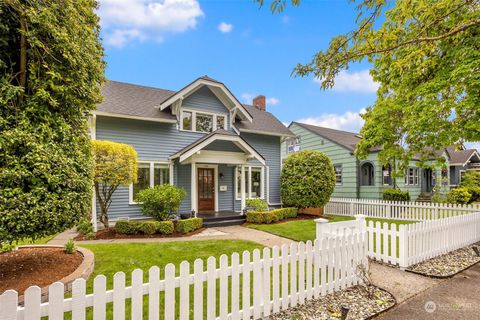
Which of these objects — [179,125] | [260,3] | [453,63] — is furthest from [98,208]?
[453,63]

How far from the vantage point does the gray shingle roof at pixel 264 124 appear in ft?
49.2

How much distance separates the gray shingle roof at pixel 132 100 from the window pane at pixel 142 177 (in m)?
2.18

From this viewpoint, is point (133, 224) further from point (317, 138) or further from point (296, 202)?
point (317, 138)

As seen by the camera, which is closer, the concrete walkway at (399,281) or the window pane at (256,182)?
the concrete walkway at (399,281)

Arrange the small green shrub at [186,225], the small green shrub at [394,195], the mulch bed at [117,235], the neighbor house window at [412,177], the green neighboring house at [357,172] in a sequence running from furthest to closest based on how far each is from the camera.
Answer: the neighbor house window at [412,177] → the green neighboring house at [357,172] → the small green shrub at [394,195] → the small green shrub at [186,225] → the mulch bed at [117,235]

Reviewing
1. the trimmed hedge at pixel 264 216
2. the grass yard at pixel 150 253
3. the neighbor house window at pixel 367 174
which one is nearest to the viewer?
the grass yard at pixel 150 253

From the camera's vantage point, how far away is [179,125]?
1283 centimetres

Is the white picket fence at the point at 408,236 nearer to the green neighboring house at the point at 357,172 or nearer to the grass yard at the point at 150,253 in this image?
the grass yard at the point at 150,253

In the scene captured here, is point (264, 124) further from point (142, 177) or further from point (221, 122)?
point (142, 177)

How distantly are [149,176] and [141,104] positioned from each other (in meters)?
3.46

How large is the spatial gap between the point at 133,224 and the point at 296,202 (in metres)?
8.06

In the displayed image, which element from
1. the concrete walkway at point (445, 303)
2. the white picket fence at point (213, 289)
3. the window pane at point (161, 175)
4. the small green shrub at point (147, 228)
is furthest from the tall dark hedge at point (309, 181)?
the white picket fence at point (213, 289)

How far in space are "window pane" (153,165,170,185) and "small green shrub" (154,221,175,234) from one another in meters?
3.18

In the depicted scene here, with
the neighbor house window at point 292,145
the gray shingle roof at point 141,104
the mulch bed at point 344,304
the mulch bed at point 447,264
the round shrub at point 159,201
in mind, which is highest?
the gray shingle roof at point 141,104
